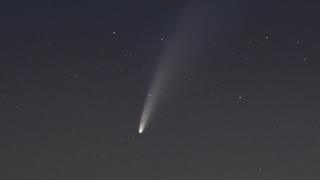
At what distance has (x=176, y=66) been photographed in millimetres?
1975

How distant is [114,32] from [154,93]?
210 millimetres

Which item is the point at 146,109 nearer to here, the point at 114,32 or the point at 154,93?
the point at 154,93

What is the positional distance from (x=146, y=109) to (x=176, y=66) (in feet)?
0.50

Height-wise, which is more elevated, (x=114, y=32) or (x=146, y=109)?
(x=114, y=32)

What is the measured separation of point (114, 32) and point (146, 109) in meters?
0.24

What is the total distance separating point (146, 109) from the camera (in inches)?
77.9

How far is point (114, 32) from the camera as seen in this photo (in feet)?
6.46

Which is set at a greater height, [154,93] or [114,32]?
[114,32]

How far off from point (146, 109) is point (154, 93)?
0.05 metres

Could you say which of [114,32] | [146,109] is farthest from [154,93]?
[114,32]

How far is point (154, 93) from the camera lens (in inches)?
77.7

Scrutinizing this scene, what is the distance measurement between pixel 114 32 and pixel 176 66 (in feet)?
0.67
